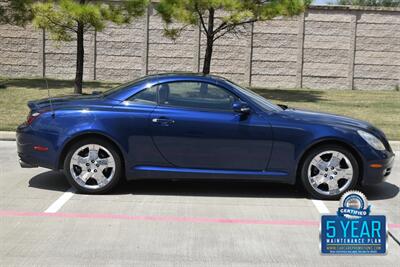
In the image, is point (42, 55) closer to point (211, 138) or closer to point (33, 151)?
point (33, 151)

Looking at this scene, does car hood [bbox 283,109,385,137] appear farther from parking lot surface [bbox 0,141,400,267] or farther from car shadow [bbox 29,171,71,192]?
car shadow [bbox 29,171,71,192]

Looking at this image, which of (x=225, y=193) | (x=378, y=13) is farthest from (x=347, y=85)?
(x=225, y=193)

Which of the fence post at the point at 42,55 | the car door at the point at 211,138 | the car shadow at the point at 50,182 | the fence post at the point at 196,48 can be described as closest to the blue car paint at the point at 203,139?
the car door at the point at 211,138

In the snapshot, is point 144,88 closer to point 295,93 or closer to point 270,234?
point 270,234

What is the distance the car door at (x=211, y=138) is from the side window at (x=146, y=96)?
17 centimetres

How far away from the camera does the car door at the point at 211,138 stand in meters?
6.54

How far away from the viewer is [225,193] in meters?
7.00

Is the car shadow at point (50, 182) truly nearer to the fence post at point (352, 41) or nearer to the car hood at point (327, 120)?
the car hood at point (327, 120)

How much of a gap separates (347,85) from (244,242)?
1903 cm

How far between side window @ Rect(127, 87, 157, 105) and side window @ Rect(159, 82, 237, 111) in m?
0.08

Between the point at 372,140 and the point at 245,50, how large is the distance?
644 inches

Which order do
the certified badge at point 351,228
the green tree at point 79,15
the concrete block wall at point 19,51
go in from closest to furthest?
the certified badge at point 351,228
the green tree at point 79,15
the concrete block wall at point 19,51

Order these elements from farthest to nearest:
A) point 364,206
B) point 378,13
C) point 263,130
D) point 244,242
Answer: point 378,13
point 263,130
point 244,242
point 364,206

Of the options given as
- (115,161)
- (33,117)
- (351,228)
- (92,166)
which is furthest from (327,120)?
(33,117)
